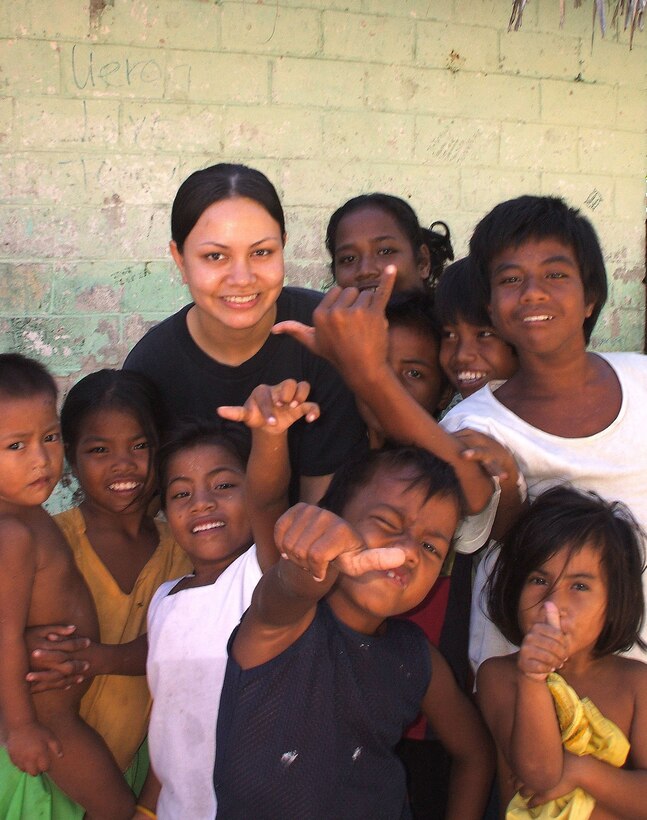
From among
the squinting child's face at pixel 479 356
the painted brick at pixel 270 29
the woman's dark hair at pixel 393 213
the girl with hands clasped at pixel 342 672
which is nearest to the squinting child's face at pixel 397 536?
the girl with hands clasped at pixel 342 672

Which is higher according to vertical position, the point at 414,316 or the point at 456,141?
the point at 456,141

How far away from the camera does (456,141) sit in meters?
4.49

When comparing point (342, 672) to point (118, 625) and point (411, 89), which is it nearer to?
point (118, 625)

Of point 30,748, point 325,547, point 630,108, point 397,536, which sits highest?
point 630,108

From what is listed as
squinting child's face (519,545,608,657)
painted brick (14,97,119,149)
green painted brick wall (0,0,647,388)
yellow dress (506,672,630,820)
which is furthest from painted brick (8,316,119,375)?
yellow dress (506,672,630,820)

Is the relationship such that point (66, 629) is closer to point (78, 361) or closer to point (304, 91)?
point (78, 361)

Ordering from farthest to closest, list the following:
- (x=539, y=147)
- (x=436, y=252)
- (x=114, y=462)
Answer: (x=539, y=147) → (x=436, y=252) → (x=114, y=462)

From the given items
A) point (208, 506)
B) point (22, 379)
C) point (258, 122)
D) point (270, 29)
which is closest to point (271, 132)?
point (258, 122)

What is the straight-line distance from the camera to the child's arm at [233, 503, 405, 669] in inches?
59.1

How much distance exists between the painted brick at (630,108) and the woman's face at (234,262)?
280 cm

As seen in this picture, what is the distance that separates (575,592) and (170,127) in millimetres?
2859

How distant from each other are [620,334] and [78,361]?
261 cm

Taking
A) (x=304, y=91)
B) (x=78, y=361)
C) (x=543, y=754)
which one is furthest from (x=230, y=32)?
(x=543, y=754)

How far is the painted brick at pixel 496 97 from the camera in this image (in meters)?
4.48
